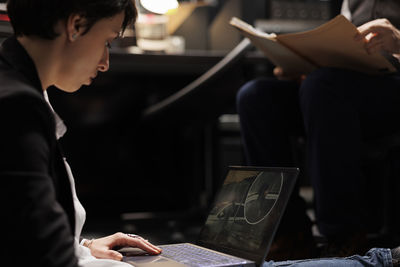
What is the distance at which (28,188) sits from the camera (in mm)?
647

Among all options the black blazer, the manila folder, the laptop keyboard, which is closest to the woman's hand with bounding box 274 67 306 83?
the manila folder

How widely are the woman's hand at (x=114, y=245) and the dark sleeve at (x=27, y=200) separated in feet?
0.99

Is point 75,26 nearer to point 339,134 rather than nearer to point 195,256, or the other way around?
point 195,256

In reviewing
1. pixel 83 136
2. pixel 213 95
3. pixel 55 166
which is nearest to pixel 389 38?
pixel 213 95

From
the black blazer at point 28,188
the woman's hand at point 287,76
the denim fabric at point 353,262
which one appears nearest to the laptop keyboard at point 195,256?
the denim fabric at point 353,262

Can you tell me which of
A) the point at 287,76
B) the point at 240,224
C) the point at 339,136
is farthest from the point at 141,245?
the point at 287,76

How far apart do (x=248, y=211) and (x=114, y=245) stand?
0.25 meters

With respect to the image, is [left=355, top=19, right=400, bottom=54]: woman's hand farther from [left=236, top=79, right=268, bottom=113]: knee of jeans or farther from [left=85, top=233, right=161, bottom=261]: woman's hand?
[left=85, top=233, right=161, bottom=261]: woman's hand

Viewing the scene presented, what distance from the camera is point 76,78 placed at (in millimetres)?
876

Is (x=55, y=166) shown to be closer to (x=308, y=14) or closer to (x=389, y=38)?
(x=389, y=38)

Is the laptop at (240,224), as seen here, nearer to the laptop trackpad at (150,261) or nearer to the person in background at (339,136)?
the laptop trackpad at (150,261)

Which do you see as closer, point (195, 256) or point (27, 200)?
point (27, 200)

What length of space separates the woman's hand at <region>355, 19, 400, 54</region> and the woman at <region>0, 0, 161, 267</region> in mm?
660

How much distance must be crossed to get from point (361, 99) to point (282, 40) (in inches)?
10.1
